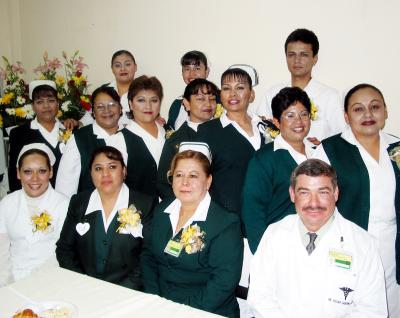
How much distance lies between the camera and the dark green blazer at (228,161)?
251 cm

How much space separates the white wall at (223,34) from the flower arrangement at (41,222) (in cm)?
230

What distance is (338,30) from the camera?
329 centimetres

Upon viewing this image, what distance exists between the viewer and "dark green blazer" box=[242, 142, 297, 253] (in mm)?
2215

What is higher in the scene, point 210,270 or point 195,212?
point 195,212

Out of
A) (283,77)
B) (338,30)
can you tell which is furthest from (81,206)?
(338,30)

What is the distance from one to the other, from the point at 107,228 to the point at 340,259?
132 cm

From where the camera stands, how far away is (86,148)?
2977 millimetres

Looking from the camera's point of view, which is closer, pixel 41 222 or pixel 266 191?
pixel 266 191

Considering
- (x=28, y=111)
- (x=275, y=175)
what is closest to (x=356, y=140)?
(x=275, y=175)

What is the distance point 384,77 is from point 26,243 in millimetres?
3043

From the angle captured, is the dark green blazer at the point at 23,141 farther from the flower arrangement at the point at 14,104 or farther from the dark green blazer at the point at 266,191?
the dark green blazer at the point at 266,191

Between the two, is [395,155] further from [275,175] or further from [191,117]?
[191,117]

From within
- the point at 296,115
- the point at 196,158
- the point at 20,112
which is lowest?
the point at 196,158

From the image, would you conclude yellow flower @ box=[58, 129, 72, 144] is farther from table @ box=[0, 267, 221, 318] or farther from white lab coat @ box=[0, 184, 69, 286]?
table @ box=[0, 267, 221, 318]
